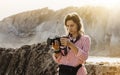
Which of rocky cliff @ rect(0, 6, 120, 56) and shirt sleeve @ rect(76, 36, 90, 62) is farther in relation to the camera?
rocky cliff @ rect(0, 6, 120, 56)

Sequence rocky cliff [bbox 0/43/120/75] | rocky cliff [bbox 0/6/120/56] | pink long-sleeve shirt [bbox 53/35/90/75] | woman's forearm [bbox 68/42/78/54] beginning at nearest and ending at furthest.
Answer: woman's forearm [bbox 68/42/78/54] → pink long-sleeve shirt [bbox 53/35/90/75] → rocky cliff [bbox 0/43/120/75] → rocky cliff [bbox 0/6/120/56]

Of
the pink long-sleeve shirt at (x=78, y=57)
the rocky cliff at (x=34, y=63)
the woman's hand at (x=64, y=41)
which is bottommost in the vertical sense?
the rocky cliff at (x=34, y=63)

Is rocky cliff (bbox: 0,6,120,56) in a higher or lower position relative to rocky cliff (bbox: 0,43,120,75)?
lower

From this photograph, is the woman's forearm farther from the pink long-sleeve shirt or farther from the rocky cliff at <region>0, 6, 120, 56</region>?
the rocky cliff at <region>0, 6, 120, 56</region>

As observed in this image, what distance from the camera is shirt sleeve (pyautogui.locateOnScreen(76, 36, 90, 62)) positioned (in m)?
3.87

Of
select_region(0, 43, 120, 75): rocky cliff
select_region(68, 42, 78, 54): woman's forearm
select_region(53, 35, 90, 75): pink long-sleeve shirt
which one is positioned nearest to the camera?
select_region(68, 42, 78, 54): woman's forearm

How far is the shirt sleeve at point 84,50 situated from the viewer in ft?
12.7

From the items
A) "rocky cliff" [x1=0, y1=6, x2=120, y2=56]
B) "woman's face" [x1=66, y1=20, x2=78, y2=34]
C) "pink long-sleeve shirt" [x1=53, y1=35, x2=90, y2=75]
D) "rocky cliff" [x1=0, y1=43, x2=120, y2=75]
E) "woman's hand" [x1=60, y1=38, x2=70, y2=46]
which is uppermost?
"woman's face" [x1=66, y1=20, x2=78, y2=34]

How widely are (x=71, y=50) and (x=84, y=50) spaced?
0.13 metres

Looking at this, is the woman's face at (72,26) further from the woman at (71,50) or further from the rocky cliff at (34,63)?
the rocky cliff at (34,63)

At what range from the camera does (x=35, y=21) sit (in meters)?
46.0

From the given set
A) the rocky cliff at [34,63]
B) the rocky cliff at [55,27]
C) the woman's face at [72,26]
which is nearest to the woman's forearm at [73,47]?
the woman's face at [72,26]

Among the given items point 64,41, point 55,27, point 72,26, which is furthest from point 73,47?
point 55,27

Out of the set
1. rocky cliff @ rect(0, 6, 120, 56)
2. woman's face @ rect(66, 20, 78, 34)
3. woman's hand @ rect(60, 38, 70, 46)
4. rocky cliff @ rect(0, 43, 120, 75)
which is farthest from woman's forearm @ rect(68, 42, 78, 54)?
rocky cliff @ rect(0, 6, 120, 56)
